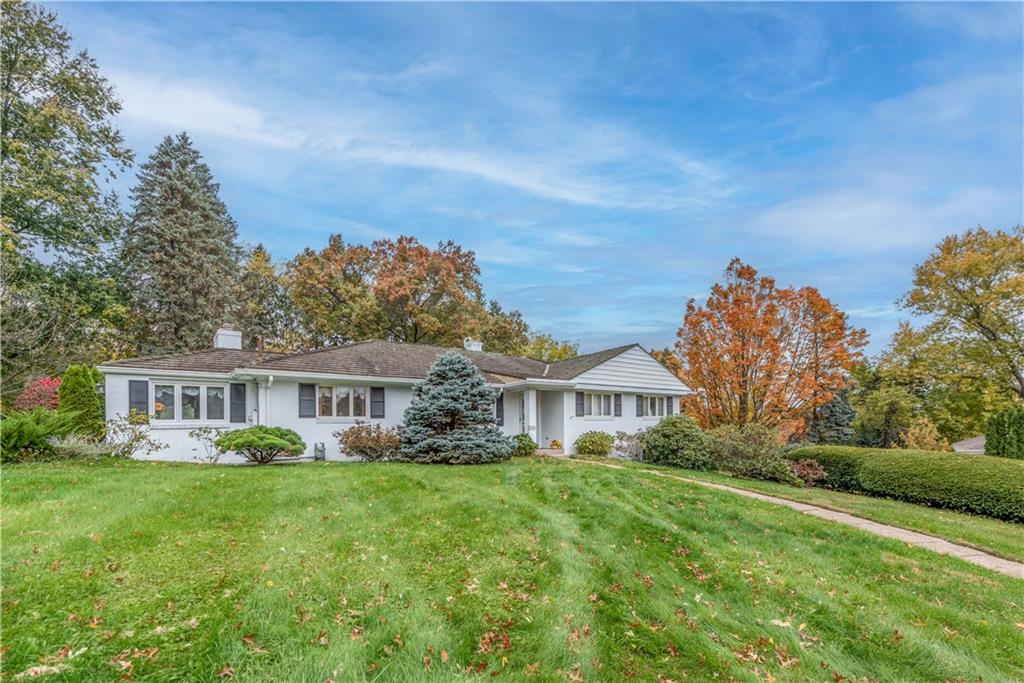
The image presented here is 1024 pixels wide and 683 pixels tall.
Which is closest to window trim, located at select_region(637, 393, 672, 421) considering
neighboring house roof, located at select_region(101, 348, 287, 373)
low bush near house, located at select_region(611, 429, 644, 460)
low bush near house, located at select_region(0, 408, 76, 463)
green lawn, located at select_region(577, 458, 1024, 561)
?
low bush near house, located at select_region(611, 429, 644, 460)

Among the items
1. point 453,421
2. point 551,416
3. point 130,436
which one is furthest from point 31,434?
point 551,416

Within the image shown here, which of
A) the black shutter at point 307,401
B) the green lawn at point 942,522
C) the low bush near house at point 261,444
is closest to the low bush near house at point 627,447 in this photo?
the green lawn at point 942,522

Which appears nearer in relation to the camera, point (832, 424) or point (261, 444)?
point (261, 444)

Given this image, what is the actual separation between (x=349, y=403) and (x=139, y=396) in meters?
5.99

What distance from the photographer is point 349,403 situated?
651 inches

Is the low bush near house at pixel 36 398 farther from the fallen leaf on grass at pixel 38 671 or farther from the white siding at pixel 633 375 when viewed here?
the fallen leaf on grass at pixel 38 671

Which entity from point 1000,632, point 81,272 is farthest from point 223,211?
point 1000,632

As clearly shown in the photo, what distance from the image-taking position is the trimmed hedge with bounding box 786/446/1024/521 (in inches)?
440

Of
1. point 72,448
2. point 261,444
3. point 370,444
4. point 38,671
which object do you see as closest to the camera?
point 38,671

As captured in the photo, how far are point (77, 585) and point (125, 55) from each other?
34.9 ft

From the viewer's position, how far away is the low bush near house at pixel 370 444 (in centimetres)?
1427

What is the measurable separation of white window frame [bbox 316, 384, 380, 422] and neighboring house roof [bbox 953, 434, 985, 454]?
25.6 meters

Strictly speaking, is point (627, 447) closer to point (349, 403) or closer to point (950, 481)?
point (950, 481)

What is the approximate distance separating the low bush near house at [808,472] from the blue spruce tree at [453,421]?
9065 millimetres
